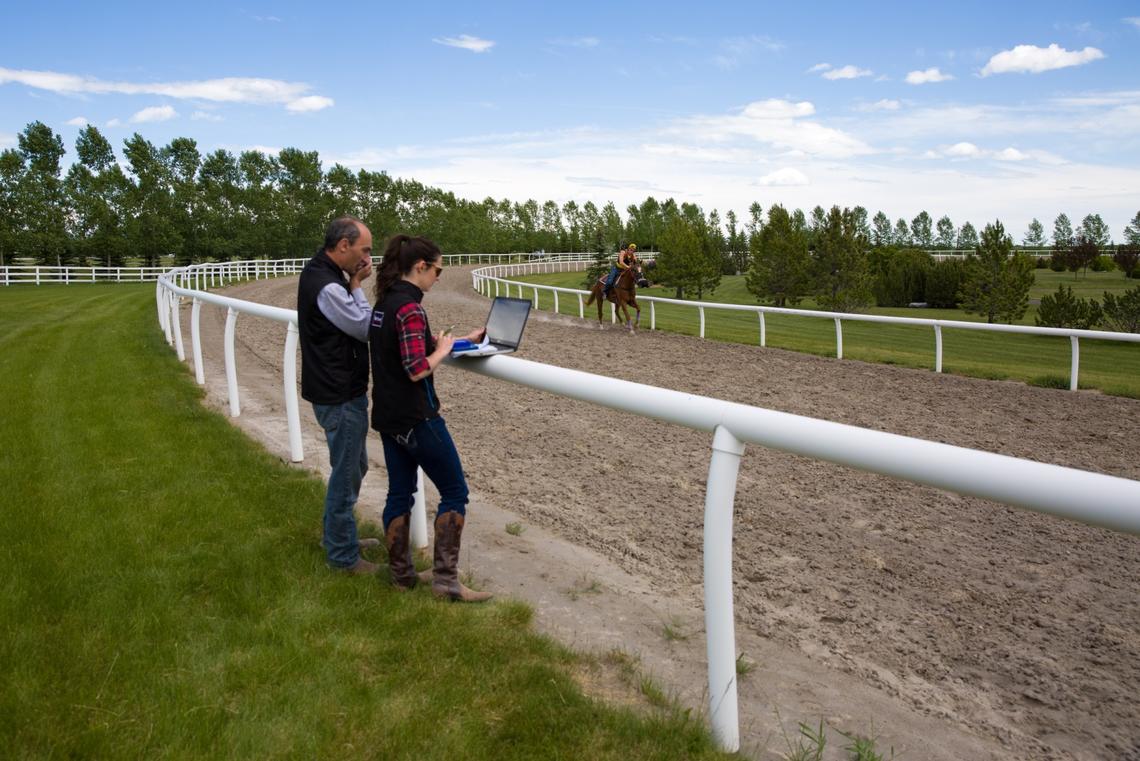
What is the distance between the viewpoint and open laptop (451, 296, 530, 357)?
10.7 feet

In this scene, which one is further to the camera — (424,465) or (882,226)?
(882,226)

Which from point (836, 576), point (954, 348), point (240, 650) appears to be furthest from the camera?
point (954, 348)

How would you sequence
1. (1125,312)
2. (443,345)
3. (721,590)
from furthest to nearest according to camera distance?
(1125,312)
(443,345)
(721,590)

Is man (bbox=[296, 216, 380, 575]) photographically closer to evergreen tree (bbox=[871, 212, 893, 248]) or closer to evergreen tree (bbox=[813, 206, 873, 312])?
evergreen tree (bbox=[813, 206, 873, 312])

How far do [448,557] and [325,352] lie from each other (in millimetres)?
955

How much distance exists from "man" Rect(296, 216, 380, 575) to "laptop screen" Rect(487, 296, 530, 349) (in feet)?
1.63

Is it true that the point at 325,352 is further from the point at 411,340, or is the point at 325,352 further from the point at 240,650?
the point at 240,650

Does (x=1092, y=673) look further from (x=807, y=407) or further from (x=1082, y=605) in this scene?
(x=807, y=407)

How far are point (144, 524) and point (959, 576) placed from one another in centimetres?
375

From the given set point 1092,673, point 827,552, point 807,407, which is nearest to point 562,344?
point 807,407

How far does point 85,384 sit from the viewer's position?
803cm

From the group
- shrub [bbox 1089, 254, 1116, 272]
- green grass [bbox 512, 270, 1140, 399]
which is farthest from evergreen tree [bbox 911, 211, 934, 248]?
green grass [bbox 512, 270, 1140, 399]

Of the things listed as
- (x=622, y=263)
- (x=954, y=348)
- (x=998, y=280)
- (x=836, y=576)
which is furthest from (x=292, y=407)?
(x=998, y=280)

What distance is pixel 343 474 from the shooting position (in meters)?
3.38
